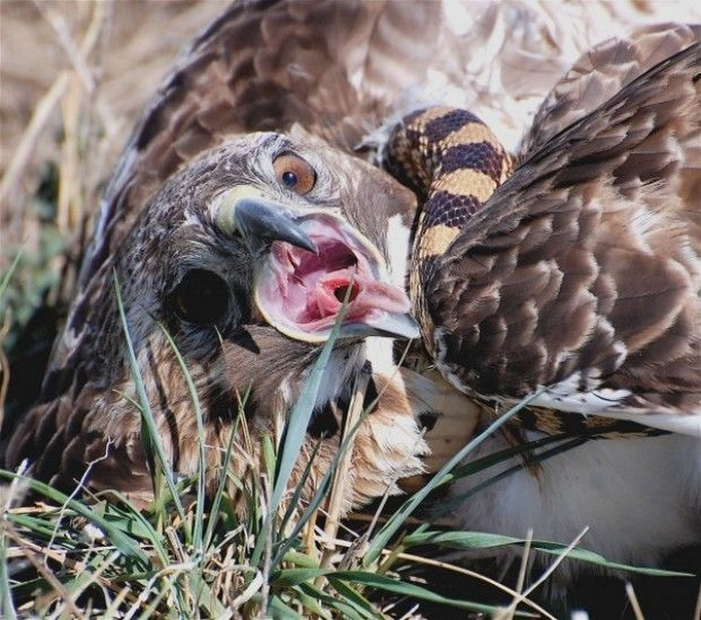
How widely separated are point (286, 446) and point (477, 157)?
0.99 metres

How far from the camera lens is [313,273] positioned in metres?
2.82

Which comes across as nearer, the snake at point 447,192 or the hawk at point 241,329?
the snake at point 447,192

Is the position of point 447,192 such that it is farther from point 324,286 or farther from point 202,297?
point 202,297

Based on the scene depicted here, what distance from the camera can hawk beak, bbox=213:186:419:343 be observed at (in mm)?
2662

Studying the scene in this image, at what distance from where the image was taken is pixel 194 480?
2.80 meters

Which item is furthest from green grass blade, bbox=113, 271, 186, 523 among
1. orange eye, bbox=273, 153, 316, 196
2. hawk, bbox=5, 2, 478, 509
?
orange eye, bbox=273, 153, 316, 196

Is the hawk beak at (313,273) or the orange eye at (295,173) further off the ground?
the orange eye at (295,173)

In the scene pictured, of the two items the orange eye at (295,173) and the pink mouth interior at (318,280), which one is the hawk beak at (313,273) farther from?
the orange eye at (295,173)

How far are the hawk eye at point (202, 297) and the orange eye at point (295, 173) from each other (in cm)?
28

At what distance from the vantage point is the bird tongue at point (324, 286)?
8.77 ft

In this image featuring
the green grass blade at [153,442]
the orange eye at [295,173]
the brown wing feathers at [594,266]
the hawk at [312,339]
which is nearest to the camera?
A: the brown wing feathers at [594,266]

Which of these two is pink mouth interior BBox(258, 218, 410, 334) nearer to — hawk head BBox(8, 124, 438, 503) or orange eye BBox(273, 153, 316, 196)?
hawk head BBox(8, 124, 438, 503)

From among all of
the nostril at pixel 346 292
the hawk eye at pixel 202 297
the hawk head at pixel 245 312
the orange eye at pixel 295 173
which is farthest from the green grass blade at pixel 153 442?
the orange eye at pixel 295 173

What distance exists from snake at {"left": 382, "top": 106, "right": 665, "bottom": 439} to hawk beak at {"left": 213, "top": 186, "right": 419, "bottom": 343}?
4.1 inches
